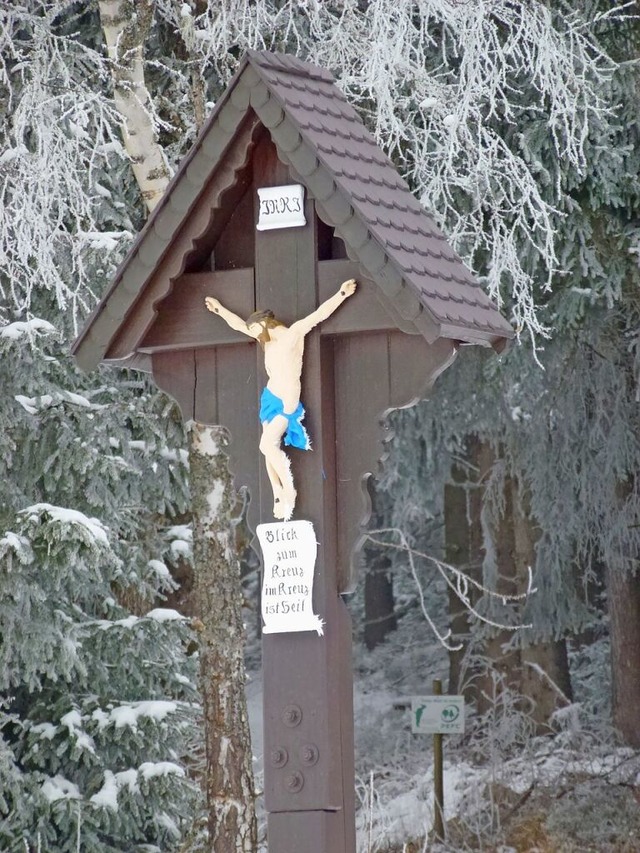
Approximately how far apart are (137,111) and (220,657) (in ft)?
8.40

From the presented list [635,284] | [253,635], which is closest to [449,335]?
[635,284]

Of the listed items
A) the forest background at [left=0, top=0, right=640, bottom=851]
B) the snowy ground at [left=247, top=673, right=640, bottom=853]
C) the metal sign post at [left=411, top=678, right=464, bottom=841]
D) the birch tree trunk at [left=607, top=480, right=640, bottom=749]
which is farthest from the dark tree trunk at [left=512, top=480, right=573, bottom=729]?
the metal sign post at [left=411, top=678, right=464, bottom=841]

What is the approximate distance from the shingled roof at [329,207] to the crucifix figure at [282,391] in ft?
0.65

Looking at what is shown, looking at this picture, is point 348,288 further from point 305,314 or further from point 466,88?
point 466,88

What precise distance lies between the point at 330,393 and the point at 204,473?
9.44 feet

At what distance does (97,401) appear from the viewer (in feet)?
26.4

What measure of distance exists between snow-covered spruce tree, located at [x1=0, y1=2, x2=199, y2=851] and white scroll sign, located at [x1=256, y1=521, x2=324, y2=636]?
11.4ft

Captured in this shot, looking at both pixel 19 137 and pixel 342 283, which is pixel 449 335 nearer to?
pixel 342 283

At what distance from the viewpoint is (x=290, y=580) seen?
3.64 metres

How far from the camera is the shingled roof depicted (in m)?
3.51

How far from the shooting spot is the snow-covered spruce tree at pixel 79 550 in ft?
23.8

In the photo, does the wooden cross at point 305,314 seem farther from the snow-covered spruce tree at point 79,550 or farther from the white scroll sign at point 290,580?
the snow-covered spruce tree at point 79,550

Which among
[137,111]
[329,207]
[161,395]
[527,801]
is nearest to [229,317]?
[329,207]

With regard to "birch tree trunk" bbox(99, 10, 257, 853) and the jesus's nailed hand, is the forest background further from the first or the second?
the jesus's nailed hand
